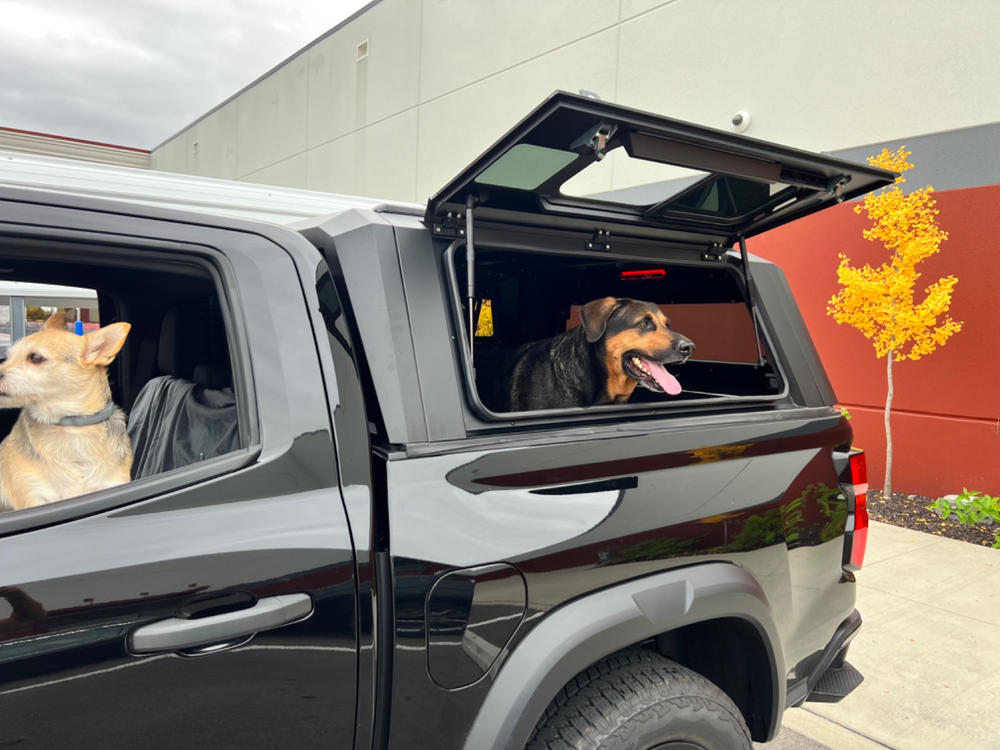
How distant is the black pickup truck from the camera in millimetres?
1164

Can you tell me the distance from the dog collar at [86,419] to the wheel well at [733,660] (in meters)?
1.59

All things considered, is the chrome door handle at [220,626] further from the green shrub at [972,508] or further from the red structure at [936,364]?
the red structure at [936,364]

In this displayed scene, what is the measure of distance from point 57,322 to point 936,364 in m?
6.79

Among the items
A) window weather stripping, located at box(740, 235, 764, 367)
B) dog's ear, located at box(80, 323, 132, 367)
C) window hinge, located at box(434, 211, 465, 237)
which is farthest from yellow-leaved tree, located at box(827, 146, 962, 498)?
dog's ear, located at box(80, 323, 132, 367)

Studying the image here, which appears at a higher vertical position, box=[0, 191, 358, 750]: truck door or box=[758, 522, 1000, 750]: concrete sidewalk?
box=[0, 191, 358, 750]: truck door

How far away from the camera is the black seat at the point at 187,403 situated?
5.55 ft

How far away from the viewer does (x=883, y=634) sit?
151 inches

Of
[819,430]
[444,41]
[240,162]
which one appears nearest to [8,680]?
[819,430]

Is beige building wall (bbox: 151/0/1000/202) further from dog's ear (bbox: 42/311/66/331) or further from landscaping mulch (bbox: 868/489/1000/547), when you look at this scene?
dog's ear (bbox: 42/311/66/331)

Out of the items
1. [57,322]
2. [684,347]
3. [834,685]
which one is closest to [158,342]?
[57,322]

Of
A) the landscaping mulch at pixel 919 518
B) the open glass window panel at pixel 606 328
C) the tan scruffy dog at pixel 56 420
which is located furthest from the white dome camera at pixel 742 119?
the tan scruffy dog at pixel 56 420

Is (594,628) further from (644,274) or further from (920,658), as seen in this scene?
(920,658)

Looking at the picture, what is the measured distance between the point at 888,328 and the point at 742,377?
3.32 m

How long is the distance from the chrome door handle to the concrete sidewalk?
95.8 inches
